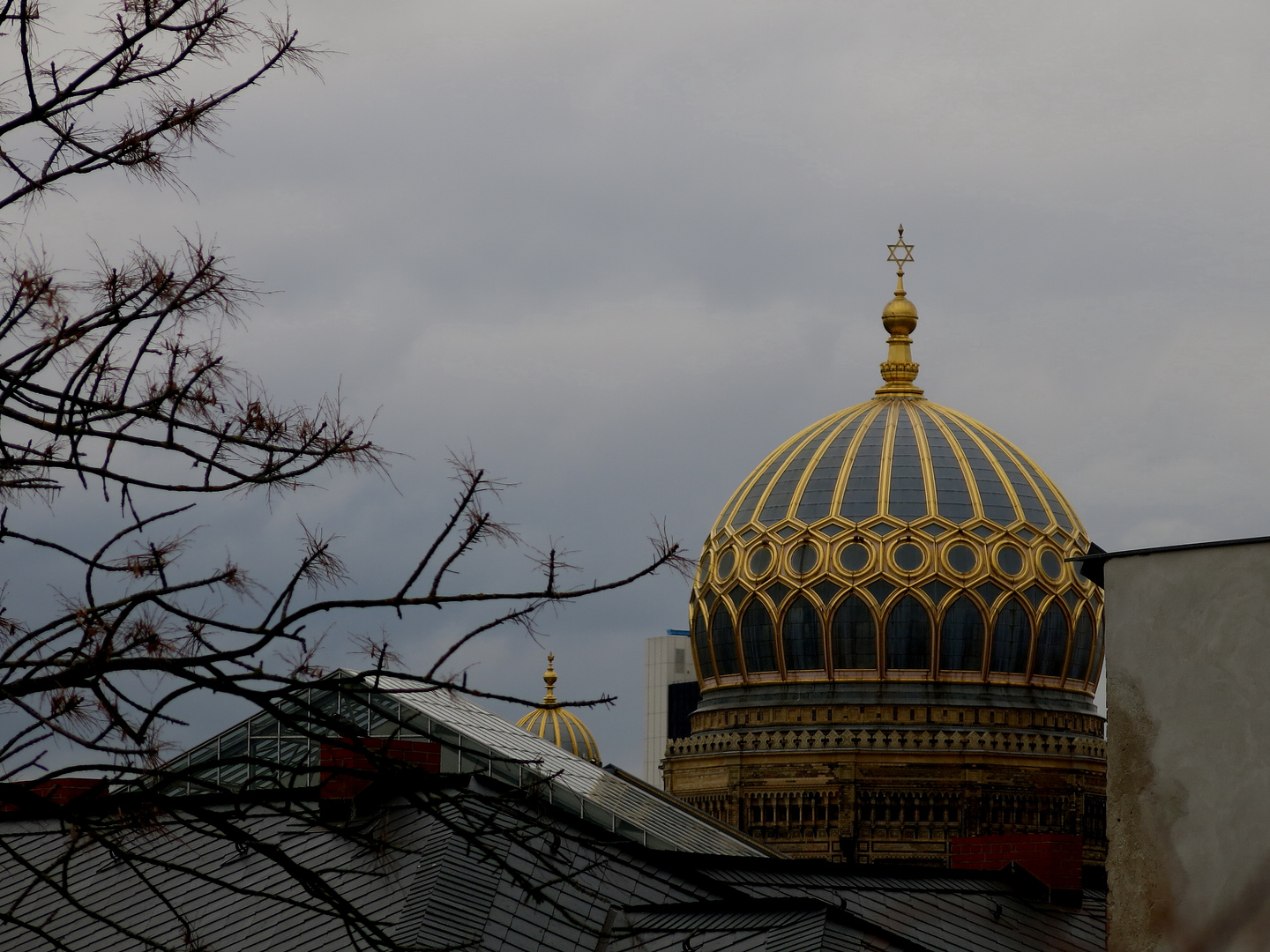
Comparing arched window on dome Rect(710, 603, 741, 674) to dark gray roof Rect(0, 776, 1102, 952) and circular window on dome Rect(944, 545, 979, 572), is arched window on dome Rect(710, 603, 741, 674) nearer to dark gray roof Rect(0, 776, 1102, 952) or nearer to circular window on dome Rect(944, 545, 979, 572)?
circular window on dome Rect(944, 545, 979, 572)

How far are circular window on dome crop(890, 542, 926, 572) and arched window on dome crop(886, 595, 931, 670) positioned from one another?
0.55m

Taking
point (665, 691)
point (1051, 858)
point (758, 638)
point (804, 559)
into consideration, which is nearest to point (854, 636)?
point (804, 559)

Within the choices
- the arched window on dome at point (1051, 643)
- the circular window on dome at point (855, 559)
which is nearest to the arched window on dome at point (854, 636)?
the circular window on dome at point (855, 559)

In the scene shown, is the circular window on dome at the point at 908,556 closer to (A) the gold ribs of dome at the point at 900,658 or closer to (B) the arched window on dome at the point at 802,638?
(A) the gold ribs of dome at the point at 900,658

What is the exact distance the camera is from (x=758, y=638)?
3800 cm

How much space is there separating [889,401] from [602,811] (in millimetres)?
20076

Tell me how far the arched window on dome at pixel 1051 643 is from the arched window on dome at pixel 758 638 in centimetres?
485

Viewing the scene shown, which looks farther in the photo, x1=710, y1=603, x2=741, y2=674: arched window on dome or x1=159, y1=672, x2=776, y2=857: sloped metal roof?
x1=710, y1=603, x2=741, y2=674: arched window on dome

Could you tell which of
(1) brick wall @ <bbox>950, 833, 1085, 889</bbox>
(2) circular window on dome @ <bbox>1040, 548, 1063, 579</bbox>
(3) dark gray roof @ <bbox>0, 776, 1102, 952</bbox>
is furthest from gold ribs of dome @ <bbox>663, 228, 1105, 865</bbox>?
(3) dark gray roof @ <bbox>0, 776, 1102, 952</bbox>

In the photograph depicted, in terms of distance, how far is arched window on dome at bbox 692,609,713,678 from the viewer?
39188 millimetres

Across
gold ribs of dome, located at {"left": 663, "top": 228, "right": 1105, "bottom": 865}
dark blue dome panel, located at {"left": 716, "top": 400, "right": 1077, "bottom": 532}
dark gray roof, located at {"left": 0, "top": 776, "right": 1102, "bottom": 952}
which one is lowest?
dark gray roof, located at {"left": 0, "top": 776, "right": 1102, "bottom": 952}

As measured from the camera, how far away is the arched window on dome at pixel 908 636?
36.8m

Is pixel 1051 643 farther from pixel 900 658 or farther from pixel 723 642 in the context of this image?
pixel 723 642

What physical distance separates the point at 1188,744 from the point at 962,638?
2387 cm
